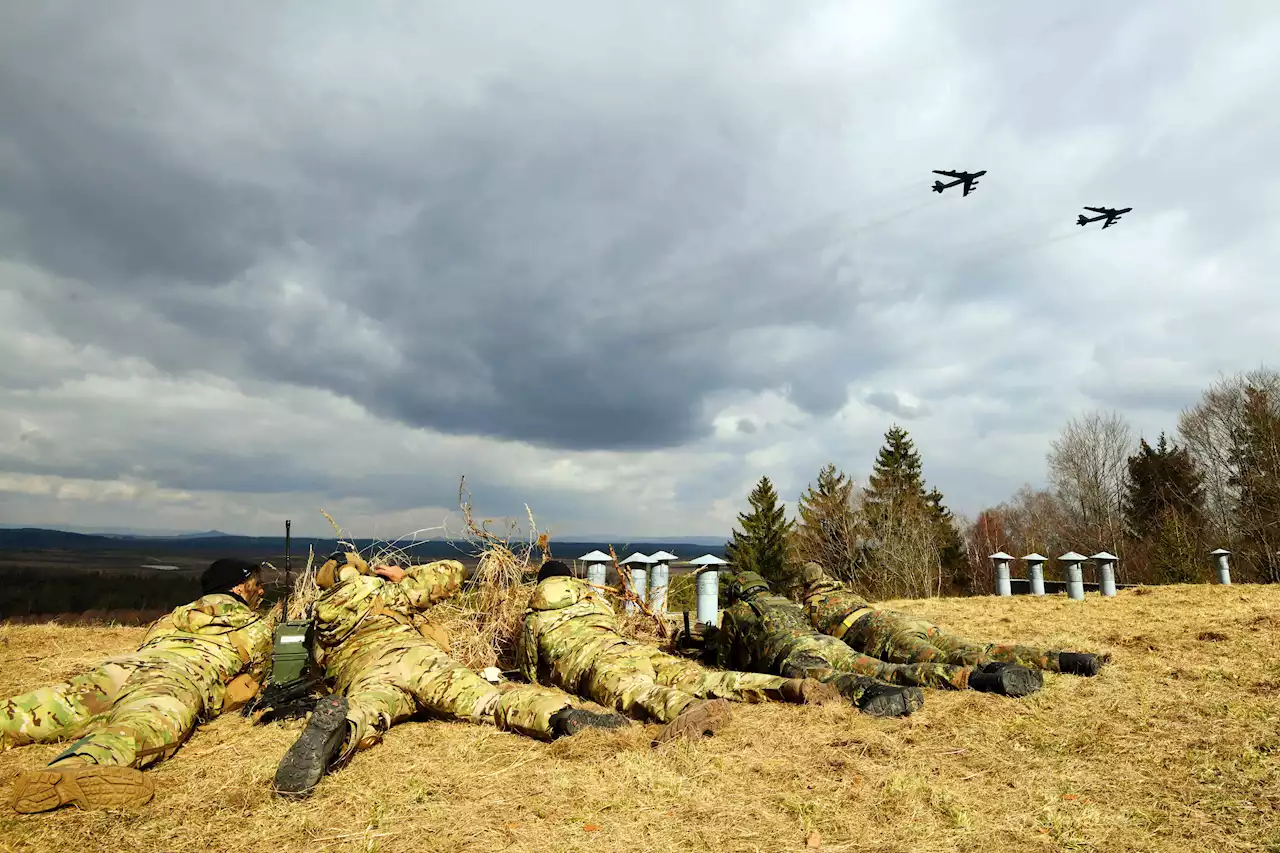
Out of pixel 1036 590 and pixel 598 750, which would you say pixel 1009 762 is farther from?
pixel 1036 590

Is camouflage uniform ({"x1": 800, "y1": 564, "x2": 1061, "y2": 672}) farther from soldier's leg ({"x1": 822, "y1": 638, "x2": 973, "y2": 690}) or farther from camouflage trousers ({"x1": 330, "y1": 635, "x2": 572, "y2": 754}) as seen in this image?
camouflage trousers ({"x1": 330, "y1": 635, "x2": 572, "y2": 754})

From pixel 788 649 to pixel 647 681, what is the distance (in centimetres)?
178

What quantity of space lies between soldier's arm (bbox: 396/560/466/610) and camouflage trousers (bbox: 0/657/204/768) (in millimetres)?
2017

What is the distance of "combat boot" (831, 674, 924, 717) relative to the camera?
5395mm

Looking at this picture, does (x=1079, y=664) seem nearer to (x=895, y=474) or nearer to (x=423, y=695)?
(x=423, y=695)

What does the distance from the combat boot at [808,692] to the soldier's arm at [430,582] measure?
383 cm

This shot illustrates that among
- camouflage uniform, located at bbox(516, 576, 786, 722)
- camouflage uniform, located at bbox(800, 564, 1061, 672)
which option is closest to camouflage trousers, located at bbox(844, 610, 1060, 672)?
camouflage uniform, located at bbox(800, 564, 1061, 672)

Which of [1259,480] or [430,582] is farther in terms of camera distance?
[1259,480]

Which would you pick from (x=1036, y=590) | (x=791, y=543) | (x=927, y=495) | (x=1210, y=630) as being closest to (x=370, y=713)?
(x=1210, y=630)

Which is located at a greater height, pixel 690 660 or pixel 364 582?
pixel 364 582

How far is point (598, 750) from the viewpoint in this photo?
4.66 metres

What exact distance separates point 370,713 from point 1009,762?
4.43m

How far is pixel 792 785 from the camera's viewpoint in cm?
402

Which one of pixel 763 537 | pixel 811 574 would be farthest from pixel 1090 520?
pixel 811 574
